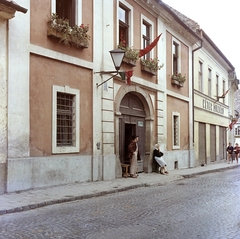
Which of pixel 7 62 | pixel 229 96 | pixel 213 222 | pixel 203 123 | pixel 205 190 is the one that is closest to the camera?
pixel 213 222

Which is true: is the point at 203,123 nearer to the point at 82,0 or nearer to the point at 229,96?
the point at 229,96

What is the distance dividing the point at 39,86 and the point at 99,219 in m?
4.89

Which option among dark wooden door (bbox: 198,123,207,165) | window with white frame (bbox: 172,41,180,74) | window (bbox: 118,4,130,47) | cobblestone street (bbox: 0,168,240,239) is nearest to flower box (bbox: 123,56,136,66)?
window (bbox: 118,4,130,47)

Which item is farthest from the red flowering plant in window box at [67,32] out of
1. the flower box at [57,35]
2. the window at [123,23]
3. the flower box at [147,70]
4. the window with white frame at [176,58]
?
the window with white frame at [176,58]

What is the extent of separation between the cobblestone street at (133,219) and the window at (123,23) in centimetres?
721

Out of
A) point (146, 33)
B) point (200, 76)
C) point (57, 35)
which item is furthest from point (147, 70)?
point (200, 76)

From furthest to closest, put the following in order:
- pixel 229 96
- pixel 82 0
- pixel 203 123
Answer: pixel 229 96, pixel 203 123, pixel 82 0

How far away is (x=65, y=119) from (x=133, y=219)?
5410 millimetres

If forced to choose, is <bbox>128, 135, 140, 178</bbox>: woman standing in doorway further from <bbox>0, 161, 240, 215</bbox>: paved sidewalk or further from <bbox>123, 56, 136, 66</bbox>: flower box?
<bbox>123, 56, 136, 66</bbox>: flower box

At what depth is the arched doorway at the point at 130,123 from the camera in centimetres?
1476

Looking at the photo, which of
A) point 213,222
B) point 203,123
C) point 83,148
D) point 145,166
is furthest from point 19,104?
point 203,123

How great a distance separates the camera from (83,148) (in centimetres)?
1203

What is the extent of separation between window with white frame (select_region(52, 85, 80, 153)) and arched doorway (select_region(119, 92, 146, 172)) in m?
3.05

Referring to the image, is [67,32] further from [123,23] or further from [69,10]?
[123,23]
